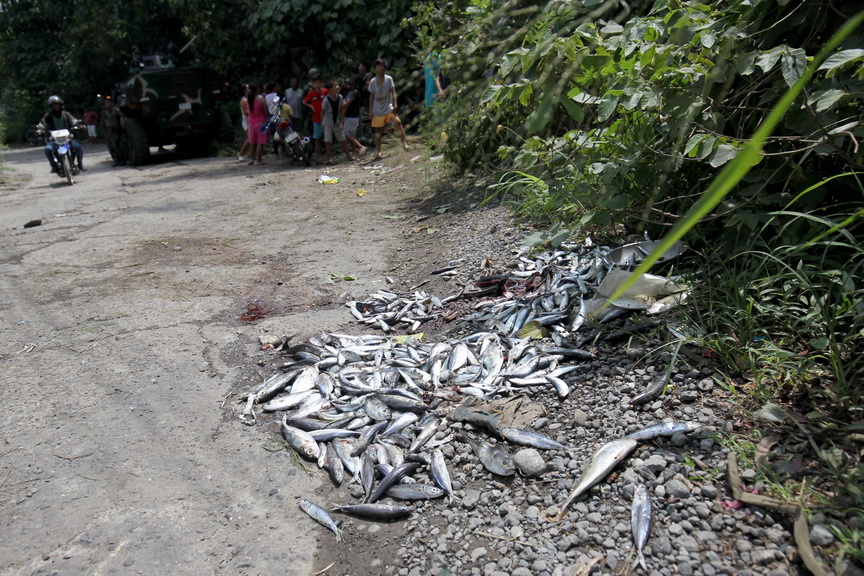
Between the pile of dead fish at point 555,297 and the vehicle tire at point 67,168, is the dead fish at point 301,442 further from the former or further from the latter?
the vehicle tire at point 67,168

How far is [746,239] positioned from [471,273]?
7.19ft

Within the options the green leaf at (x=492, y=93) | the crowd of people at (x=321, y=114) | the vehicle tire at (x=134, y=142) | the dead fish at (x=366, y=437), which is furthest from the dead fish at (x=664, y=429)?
the vehicle tire at (x=134, y=142)

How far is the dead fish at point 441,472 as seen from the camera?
2672 mm

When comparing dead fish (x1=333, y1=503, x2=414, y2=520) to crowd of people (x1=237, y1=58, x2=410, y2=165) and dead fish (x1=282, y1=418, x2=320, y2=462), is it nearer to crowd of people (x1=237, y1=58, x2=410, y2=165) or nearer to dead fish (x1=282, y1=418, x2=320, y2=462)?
dead fish (x1=282, y1=418, x2=320, y2=462)

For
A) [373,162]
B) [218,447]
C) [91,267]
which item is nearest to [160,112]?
[373,162]

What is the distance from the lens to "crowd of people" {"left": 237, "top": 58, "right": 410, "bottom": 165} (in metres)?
11.2

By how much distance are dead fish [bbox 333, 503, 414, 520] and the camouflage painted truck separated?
12829 millimetres

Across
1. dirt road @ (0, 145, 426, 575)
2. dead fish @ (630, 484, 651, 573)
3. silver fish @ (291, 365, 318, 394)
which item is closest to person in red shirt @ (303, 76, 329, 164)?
dirt road @ (0, 145, 426, 575)

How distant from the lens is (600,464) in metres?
2.49

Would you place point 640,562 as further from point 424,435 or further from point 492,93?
point 492,93

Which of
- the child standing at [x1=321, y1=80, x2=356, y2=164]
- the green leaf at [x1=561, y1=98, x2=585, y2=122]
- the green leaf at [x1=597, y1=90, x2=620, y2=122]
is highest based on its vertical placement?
the green leaf at [x1=597, y1=90, x2=620, y2=122]

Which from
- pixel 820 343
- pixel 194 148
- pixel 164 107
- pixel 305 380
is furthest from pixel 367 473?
pixel 194 148

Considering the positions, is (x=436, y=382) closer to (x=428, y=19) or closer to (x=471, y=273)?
(x=471, y=273)

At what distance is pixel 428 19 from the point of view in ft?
28.8
